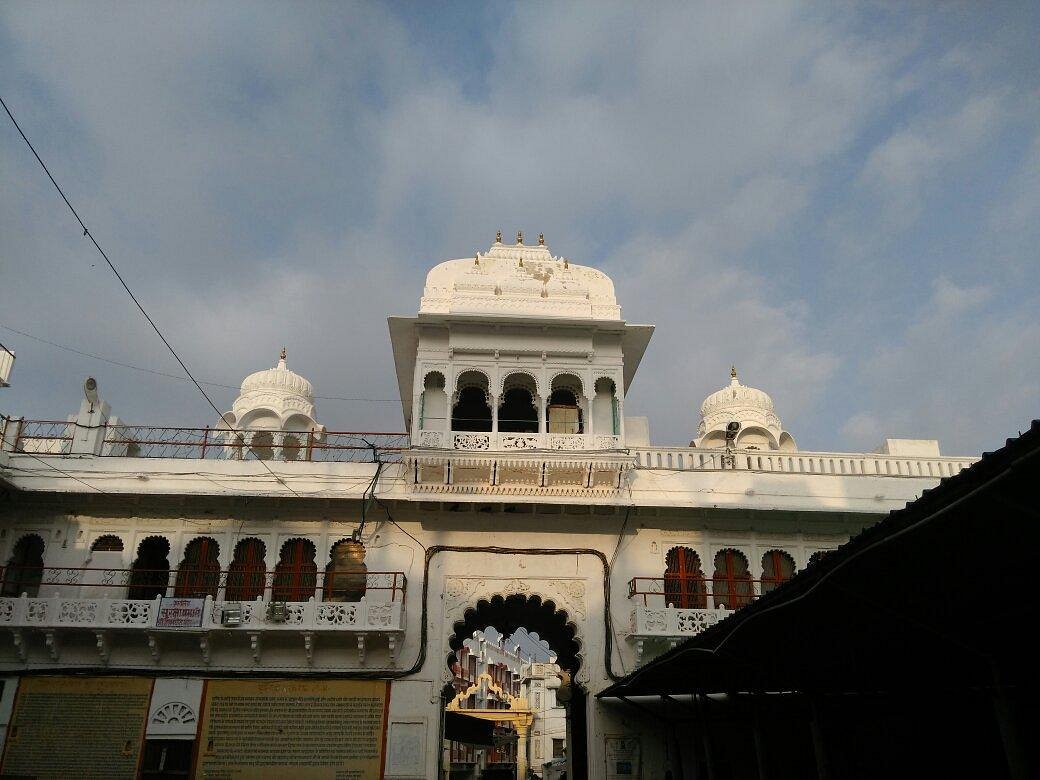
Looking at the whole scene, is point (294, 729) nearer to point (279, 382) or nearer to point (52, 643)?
point (52, 643)

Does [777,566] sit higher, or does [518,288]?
[518,288]

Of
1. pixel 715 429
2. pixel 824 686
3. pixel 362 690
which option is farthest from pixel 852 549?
pixel 715 429

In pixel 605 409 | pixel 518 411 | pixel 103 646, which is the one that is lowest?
pixel 103 646

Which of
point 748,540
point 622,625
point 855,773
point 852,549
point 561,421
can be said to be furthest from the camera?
point 561,421

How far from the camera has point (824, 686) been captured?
10047 millimetres

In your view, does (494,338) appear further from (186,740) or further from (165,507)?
(186,740)

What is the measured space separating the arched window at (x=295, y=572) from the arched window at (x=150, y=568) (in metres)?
2.28

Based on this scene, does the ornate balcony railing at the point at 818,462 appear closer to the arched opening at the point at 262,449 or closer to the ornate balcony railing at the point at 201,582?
the ornate balcony railing at the point at 201,582

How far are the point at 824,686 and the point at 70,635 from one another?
14.4 meters

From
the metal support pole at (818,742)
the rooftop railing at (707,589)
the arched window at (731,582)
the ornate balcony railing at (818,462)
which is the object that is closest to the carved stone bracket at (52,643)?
the rooftop railing at (707,589)

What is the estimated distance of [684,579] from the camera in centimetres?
1791

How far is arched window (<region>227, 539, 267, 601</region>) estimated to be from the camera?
1744 centimetres

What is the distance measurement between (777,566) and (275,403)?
49.2 ft

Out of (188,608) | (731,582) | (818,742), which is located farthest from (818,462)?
(188,608)
